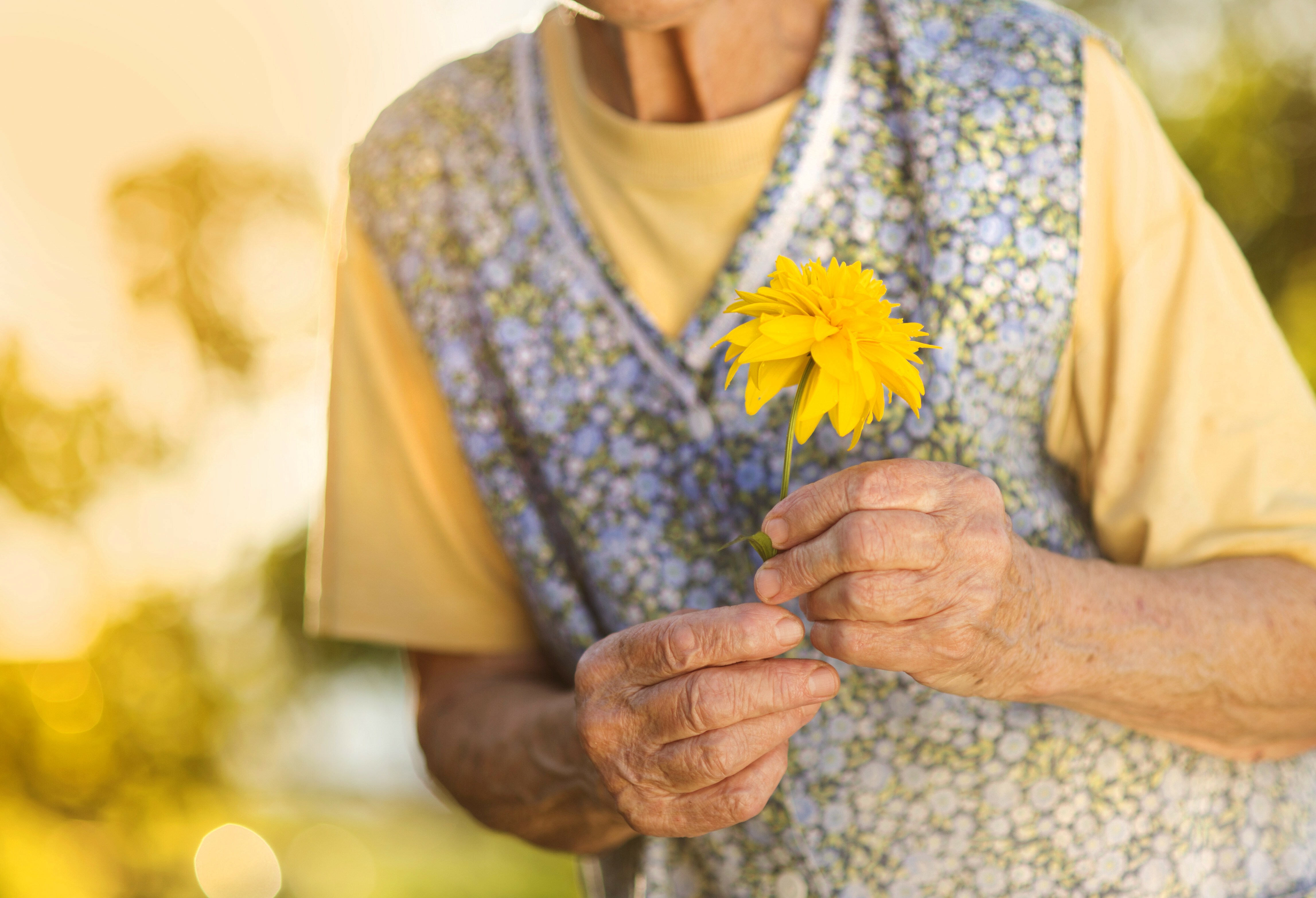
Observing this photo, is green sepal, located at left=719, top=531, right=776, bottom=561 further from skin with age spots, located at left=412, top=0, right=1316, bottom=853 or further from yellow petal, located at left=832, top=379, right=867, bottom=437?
Result: yellow petal, located at left=832, top=379, right=867, bottom=437

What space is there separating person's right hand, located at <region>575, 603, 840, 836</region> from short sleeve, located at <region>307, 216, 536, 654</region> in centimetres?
52

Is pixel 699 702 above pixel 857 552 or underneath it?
underneath

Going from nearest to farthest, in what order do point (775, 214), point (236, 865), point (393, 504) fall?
point (775, 214) < point (393, 504) < point (236, 865)

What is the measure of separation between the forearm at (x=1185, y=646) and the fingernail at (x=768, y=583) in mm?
251

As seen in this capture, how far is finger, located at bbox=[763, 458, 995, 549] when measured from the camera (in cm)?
69

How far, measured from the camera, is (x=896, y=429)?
1005 millimetres

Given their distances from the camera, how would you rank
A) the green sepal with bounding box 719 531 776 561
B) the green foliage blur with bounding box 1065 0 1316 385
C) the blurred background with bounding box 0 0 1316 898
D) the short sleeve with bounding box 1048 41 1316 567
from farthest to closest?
the blurred background with bounding box 0 0 1316 898 < the green foliage blur with bounding box 1065 0 1316 385 < the short sleeve with bounding box 1048 41 1316 567 < the green sepal with bounding box 719 531 776 561

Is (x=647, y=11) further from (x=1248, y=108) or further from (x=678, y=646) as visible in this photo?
(x=1248, y=108)

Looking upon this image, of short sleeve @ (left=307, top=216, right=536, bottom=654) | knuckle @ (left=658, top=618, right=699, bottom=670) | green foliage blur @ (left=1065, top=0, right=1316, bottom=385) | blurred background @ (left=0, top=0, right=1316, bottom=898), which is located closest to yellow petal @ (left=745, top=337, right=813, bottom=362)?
knuckle @ (left=658, top=618, right=699, bottom=670)

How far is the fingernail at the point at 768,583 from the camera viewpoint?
718 mm

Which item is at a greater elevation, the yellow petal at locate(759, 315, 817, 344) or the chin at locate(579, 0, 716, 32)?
the chin at locate(579, 0, 716, 32)

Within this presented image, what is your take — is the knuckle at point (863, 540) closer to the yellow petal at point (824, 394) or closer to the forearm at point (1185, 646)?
the yellow petal at point (824, 394)

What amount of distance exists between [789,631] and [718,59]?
634 mm

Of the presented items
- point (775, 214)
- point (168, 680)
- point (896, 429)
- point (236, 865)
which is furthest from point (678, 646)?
point (236, 865)
